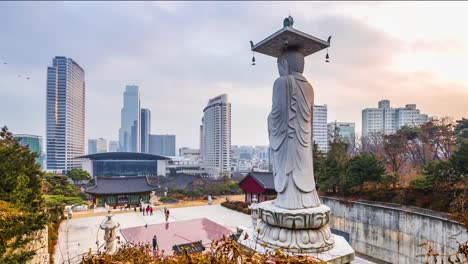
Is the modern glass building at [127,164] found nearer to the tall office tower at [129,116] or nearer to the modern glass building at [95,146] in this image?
the tall office tower at [129,116]

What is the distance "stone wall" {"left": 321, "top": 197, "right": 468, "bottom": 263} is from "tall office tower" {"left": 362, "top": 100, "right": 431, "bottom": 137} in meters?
35.2

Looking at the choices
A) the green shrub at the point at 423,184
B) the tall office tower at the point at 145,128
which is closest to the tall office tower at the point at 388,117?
the green shrub at the point at 423,184

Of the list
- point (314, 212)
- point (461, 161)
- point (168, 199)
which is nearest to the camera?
point (314, 212)

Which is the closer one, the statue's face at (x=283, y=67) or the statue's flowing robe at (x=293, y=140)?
the statue's flowing robe at (x=293, y=140)

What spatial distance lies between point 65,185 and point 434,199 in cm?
2687

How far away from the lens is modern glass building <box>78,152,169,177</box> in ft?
153

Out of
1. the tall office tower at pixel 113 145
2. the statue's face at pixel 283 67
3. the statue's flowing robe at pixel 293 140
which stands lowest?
the tall office tower at pixel 113 145

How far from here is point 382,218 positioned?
10953 millimetres

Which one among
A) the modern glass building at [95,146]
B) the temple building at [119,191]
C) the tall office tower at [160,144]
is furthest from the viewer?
the modern glass building at [95,146]

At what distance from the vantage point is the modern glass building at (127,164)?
46750 mm

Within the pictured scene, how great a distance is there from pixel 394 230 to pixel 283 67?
29.2 feet

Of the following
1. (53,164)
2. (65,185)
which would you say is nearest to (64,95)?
(53,164)

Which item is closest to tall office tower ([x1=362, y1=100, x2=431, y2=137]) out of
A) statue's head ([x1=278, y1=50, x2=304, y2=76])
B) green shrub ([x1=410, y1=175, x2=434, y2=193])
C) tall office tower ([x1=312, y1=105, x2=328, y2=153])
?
tall office tower ([x1=312, y1=105, x2=328, y2=153])

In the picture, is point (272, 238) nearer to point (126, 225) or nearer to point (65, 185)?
point (126, 225)
